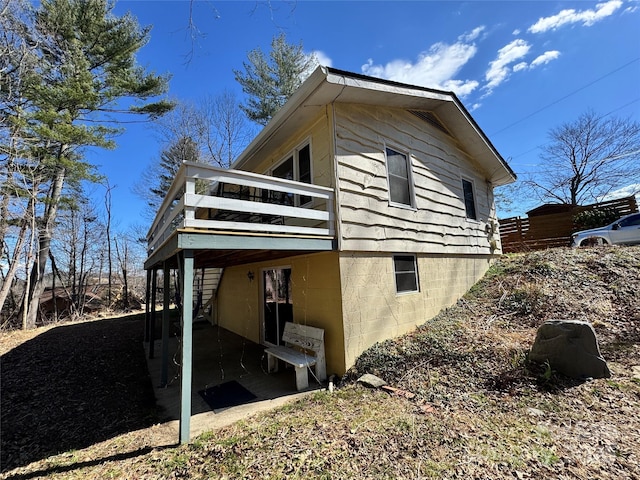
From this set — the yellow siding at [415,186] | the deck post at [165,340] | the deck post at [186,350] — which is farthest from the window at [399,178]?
the deck post at [165,340]

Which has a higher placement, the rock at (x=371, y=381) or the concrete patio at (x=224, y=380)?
the rock at (x=371, y=381)

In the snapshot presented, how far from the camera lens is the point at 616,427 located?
10.0 feet

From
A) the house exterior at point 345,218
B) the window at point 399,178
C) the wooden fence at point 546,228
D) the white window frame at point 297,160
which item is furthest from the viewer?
the wooden fence at point 546,228

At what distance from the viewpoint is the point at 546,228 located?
13641 millimetres

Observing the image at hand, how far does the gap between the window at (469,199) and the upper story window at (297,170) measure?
526 cm

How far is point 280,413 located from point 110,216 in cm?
1837

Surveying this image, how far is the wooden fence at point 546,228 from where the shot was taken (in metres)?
12.6

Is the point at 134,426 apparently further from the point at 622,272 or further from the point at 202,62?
the point at 622,272

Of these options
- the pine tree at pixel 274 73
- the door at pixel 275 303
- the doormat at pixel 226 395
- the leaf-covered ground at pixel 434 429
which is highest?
the pine tree at pixel 274 73

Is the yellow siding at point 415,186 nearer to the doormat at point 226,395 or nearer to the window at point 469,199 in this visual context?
the window at point 469,199

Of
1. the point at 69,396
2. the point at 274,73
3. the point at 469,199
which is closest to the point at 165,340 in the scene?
the point at 69,396

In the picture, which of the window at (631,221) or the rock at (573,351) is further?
the window at (631,221)

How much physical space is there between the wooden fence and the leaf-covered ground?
8.77m

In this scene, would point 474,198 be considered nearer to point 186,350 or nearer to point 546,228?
point 546,228
